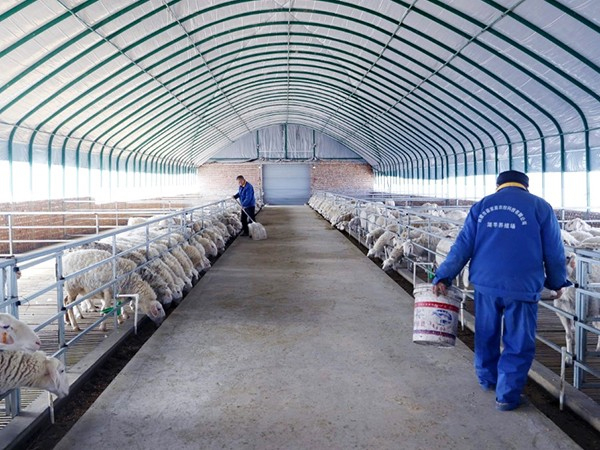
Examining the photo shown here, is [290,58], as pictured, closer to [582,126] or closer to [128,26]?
[128,26]

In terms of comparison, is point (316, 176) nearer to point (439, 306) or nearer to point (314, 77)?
point (314, 77)

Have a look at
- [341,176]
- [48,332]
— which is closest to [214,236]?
[48,332]

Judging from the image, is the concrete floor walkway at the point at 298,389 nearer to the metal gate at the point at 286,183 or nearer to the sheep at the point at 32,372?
the sheep at the point at 32,372

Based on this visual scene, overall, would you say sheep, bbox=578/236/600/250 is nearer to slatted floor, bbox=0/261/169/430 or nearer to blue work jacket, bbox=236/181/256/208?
slatted floor, bbox=0/261/169/430

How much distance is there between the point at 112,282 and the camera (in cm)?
644

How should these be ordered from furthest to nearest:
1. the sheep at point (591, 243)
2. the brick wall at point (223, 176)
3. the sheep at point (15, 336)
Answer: the brick wall at point (223, 176) < the sheep at point (591, 243) < the sheep at point (15, 336)

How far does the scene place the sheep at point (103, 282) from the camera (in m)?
6.85

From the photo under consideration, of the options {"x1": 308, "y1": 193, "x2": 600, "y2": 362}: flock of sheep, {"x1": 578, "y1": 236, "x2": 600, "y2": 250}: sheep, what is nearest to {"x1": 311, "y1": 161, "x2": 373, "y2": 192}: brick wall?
{"x1": 308, "y1": 193, "x2": 600, "y2": 362}: flock of sheep

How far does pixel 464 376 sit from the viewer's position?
498cm

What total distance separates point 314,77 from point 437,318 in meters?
26.7

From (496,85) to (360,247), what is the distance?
8.05 metres

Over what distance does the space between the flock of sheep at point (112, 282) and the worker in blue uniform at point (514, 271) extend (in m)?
3.45


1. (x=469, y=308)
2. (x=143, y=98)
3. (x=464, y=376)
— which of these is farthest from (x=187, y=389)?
(x=143, y=98)

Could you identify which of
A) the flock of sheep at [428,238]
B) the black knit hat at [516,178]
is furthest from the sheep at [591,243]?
the black knit hat at [516,178]
